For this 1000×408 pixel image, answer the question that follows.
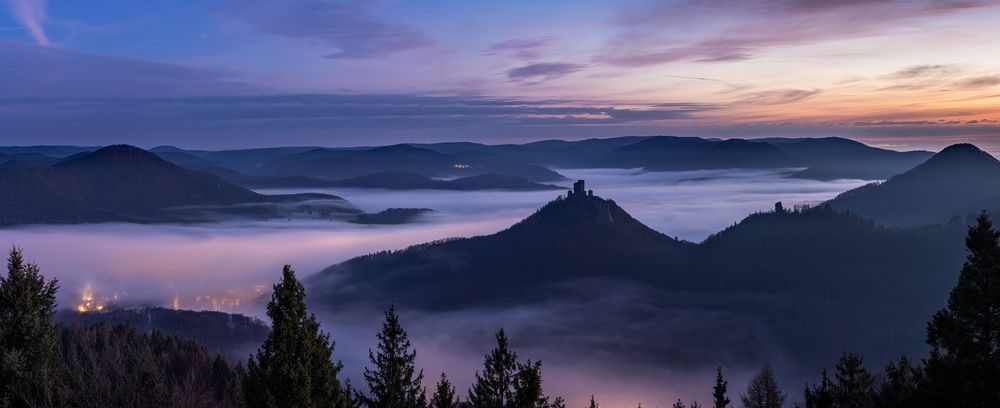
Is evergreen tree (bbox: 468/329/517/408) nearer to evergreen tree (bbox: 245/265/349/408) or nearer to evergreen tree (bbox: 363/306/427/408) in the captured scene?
evergreen tree (bbox: 363/306/427/408)

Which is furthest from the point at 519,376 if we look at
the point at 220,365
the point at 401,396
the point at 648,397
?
the point at 648,397

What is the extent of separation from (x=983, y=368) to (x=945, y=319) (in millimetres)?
2137

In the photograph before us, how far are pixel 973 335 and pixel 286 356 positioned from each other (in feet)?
87.2

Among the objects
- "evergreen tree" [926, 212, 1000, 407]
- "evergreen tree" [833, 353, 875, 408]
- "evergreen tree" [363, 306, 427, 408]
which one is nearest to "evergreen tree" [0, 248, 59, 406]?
"evergreen tree" [363, 306, 427, 408]

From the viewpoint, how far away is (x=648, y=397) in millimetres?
189875

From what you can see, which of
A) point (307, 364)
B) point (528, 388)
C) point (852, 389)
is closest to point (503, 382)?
point (528, 388)

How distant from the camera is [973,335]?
25125 mm

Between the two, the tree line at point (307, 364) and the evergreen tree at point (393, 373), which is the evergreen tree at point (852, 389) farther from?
the evergreen tree at point (393, 373)

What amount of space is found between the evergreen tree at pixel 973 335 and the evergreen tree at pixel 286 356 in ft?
81.7

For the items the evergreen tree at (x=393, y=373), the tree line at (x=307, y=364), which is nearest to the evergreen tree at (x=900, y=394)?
the tree line at (x=307, y=364)

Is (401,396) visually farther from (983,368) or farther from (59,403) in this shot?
(983,368)

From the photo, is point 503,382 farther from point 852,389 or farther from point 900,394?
point 852,389

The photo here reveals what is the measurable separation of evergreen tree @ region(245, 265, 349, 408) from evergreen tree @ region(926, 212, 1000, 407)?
2489 cm

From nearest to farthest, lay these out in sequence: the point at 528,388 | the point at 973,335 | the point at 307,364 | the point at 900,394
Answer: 1. the point at 307,364
2. the point at 973,335
3. the point at 528,388
4. the point at 900,394
